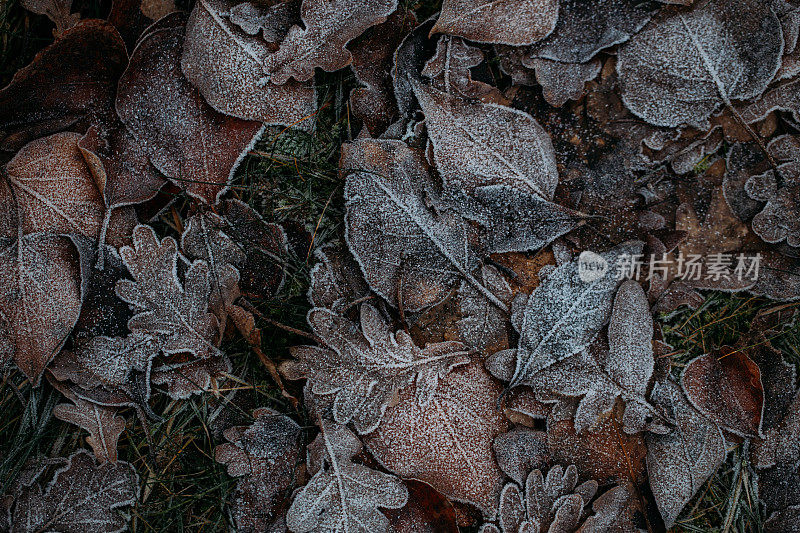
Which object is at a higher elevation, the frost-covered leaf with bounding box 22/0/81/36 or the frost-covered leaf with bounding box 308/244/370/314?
the frost-covered leaf with bounding box 22/0/81/36

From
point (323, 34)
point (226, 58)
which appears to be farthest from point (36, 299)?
point (323, 34)

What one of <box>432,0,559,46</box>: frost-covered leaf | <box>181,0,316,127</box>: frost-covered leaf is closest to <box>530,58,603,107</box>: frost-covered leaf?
<box>432,0,559,46</box>: frost-covered leaf

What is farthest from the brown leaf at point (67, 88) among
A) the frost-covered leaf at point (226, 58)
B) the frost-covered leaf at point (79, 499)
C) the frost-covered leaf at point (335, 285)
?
the frost-covered leaf at point (79, 499)

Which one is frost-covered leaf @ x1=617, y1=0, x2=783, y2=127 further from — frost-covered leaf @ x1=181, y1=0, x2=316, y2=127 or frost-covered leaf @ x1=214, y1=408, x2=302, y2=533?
frost-covered leaf @ x1=214, y1=408, x2=302, y2=533

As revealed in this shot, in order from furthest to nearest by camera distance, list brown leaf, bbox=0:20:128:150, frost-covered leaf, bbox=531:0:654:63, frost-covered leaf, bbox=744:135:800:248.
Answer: frost-covered leaf, bbox=744:135:800:248
frost-covered leaf, bbox=531:0:654:63
brown leaf, bbox=0:20:128:150

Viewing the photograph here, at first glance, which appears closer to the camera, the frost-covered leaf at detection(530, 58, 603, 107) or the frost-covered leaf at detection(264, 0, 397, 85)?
the frost-covered leaf at detection(264, 0, 397, 85)

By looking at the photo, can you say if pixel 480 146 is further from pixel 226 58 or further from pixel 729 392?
pixel 729 392

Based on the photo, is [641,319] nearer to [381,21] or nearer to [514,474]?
[514,474]

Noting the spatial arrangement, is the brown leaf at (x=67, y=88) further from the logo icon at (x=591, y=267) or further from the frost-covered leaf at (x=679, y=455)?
the frost-covered leaf at (x=679, y=455)
